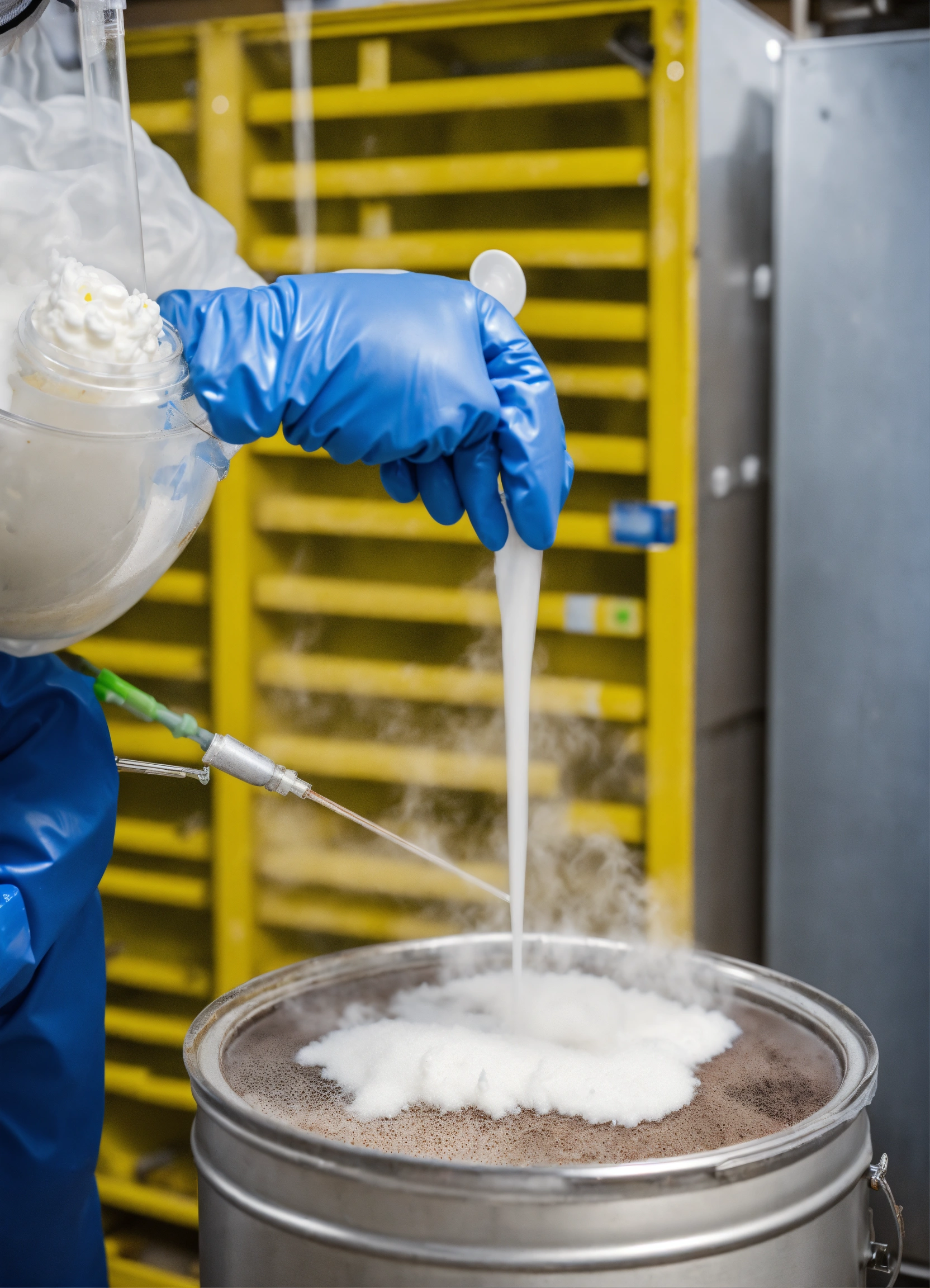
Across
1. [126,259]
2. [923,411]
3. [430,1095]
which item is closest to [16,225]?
[126,259]

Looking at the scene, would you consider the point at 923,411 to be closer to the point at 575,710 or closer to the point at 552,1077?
the point at 575,710

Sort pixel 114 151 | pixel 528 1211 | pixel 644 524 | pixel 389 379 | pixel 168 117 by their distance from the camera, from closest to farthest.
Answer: pixel 528 1211 → pixel 389 379 → pixel 114 151 → pixel 644 524 → pixel 168 117

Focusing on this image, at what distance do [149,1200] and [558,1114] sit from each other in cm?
148

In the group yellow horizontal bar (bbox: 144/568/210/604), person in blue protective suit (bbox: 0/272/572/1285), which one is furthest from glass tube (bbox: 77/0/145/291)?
yellow horizontal bar (bbox: 144/568/210/604)

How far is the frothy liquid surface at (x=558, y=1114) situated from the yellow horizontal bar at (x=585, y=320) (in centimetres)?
112

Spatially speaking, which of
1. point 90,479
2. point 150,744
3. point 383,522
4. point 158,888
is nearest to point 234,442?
point 90,479

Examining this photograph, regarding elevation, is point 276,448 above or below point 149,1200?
above

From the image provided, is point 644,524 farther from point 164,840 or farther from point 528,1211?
point 528,1211

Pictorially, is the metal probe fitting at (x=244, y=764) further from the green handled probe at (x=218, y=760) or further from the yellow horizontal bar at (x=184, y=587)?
the yellow horizontal bar at (x=184, y=587)

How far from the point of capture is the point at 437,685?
2.21 metres

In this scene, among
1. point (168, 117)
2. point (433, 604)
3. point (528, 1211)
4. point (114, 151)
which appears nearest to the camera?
point (528, 1211)

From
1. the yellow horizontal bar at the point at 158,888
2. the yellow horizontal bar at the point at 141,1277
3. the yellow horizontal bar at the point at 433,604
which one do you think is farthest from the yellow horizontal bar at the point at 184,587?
the yellow horizontal bar at the point at 141,1277

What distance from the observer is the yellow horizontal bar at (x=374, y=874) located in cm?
224

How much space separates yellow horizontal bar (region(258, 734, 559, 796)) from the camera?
2.18 m
